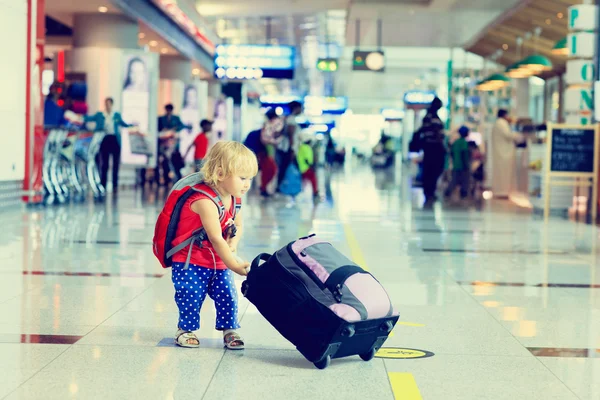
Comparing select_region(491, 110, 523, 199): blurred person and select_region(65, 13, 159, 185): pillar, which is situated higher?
select_region(65, 13, 159, 185): pillar

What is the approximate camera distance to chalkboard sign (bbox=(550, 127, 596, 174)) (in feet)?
47.2

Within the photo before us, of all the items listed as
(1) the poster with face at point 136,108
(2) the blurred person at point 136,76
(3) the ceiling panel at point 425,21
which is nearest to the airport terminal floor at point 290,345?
(1) the poster with face at point 136,108

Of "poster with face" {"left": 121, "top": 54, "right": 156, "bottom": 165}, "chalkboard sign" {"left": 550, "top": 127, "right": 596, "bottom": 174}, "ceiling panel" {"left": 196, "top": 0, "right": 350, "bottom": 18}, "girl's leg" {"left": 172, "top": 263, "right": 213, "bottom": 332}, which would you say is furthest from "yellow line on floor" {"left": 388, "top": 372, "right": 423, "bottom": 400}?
"ceiling panel" {"left": 196, "top": 0, "right": 350, "bottom": 18}

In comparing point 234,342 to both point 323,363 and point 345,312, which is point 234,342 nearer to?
point 323,363

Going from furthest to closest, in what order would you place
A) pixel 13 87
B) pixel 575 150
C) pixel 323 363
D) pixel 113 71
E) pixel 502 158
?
pixel 502 158, pixel 113 71, pixel 575 150, pixel 13 87, pixel 323 363

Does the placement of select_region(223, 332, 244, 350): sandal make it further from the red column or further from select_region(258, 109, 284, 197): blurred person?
select_region(258, 109, 284, 197): blurred person

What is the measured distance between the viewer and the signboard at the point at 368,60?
90.4ft

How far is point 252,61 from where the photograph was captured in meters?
25.6

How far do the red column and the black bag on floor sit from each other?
9.73 m

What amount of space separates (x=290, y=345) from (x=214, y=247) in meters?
0.60

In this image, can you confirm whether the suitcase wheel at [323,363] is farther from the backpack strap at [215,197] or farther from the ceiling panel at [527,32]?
the ceiling panel at [527,32]

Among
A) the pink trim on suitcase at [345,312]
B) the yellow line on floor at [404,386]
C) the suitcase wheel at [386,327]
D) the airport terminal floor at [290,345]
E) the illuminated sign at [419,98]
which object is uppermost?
the illuminated sign at [419,98]

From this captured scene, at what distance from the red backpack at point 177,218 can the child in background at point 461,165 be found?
652 inches

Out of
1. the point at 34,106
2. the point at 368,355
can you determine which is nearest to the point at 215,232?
the point at 368,355
